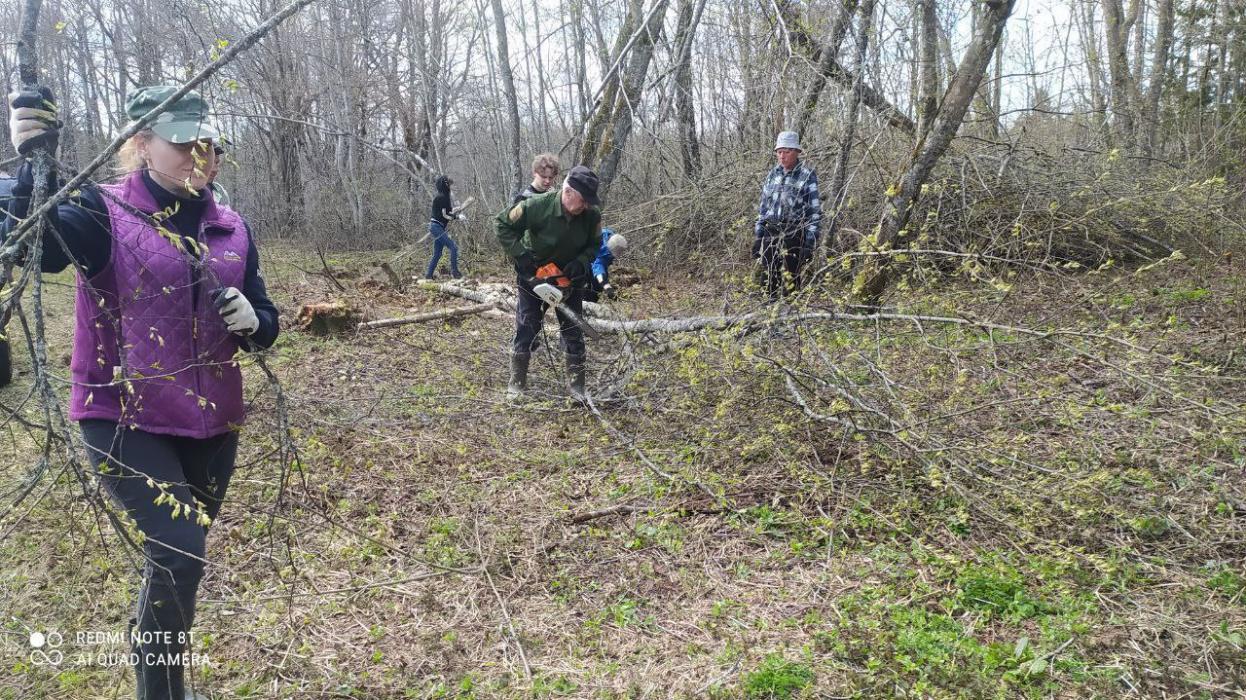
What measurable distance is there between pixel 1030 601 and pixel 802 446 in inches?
53.2

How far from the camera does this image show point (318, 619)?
9.36ft

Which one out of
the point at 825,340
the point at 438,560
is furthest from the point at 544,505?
the point at 825,340

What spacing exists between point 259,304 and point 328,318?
16.6 ft

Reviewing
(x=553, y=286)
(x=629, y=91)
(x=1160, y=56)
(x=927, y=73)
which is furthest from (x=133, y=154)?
(x=1160, y=56)

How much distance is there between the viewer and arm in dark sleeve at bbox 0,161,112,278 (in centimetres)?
176

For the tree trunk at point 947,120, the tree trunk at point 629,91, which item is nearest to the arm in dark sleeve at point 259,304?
the tree trunk at point 947,120

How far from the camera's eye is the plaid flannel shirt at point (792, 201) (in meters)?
5.96

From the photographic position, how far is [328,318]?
7043mm

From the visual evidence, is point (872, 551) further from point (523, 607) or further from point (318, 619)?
point (318, 619)

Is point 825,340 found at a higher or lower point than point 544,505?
higher

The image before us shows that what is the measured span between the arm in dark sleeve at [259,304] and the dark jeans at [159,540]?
1.13 ft

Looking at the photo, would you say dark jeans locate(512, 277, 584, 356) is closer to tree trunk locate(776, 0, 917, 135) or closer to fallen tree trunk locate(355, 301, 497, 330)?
tree trunk locate(776, 0, 917, 135)

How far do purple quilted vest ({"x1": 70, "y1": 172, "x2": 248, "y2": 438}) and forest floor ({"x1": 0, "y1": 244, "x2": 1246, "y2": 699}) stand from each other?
28cm

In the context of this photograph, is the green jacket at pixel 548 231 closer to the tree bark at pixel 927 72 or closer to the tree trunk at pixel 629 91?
the tree bark at pixel 927 72
